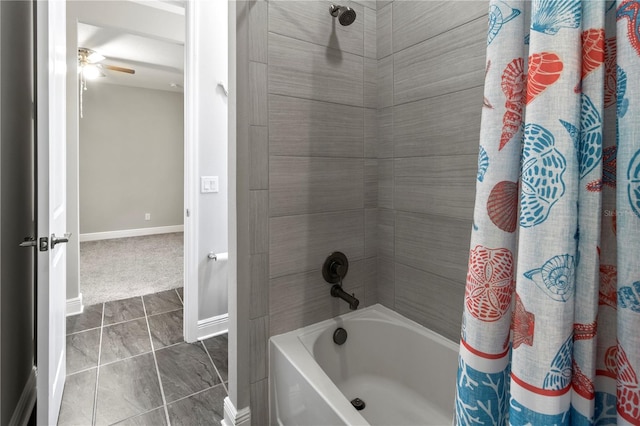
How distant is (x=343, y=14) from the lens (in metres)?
1.50

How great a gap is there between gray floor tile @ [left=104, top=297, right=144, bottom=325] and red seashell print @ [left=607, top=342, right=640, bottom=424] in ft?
10.2

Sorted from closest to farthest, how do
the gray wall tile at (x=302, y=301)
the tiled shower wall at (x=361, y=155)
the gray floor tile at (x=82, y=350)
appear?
the tiled shower wall at (x=361, y=155) → the gray wall tile at (x=302, y=301) → the gray floor tile at (x=82, y=350)

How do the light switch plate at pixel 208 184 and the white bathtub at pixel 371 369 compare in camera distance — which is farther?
the light switch plate at pixel 208 184

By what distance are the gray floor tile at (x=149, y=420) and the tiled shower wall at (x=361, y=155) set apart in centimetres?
54

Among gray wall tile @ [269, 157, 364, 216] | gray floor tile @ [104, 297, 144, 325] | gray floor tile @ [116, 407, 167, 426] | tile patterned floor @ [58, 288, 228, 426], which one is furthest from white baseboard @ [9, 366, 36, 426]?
gray wall tile @ [269, 157, 364, 216]

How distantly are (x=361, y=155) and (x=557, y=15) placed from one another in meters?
1.24

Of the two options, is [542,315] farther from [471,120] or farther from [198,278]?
[198,278]

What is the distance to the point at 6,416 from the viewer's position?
4.59 ft

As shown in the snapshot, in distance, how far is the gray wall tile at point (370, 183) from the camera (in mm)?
1770

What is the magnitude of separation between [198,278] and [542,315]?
90.9 inches

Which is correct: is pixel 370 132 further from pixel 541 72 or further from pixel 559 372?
pixel 559 372

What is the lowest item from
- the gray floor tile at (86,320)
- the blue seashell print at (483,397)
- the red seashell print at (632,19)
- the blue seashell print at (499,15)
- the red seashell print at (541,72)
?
the gray floor tile at (86,320)

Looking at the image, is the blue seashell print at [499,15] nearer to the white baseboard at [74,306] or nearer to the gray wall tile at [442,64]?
the gray wall tile at [442,64]

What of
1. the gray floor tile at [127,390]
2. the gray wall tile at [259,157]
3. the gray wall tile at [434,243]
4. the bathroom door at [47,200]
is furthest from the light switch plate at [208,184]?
the gray wall tile at [434,243]
